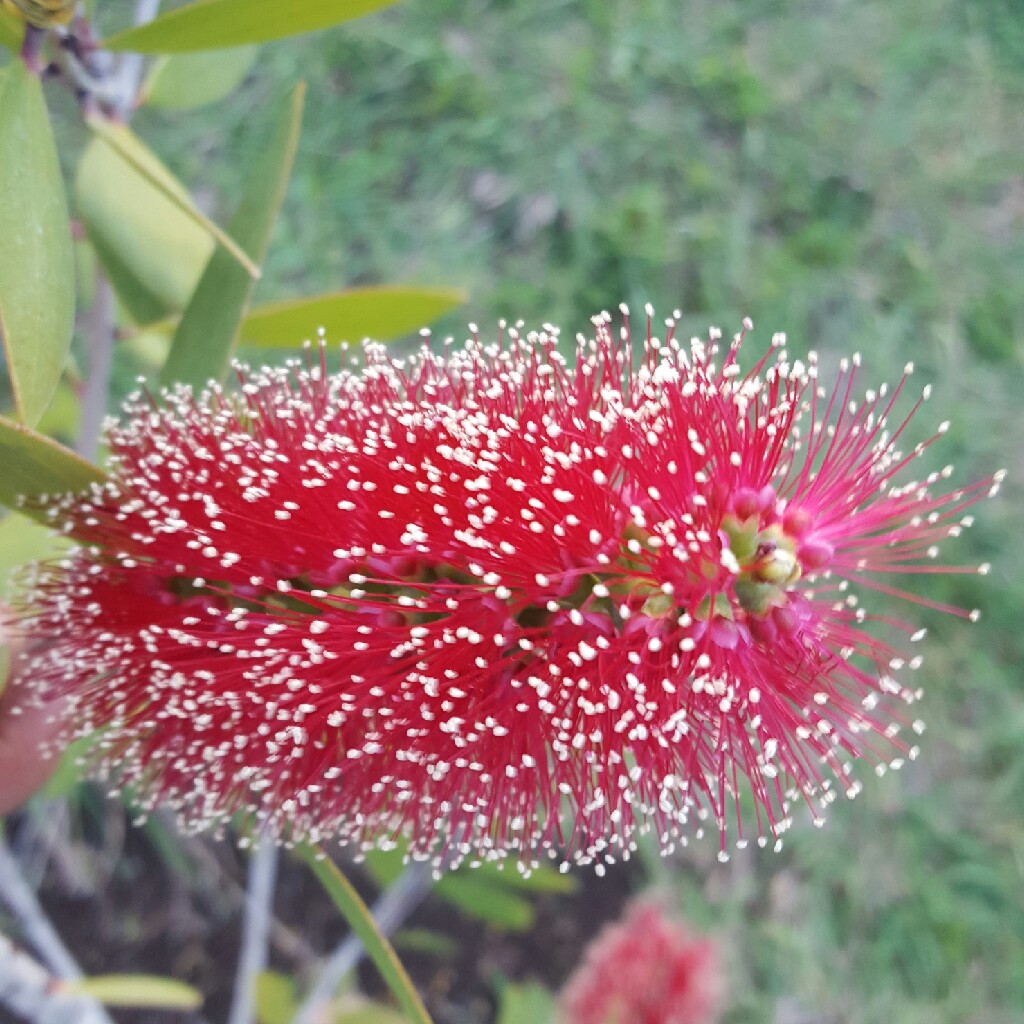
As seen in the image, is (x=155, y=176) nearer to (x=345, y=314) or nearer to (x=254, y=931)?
(x=345, y=314)

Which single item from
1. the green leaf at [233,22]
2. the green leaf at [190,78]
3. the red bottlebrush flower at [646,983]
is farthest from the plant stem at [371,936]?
the green leaf at [190,78]

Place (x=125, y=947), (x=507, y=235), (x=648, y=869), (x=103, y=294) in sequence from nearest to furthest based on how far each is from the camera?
(x=103, y=294) → (x=125, y=947) → (x=648, y=869) → (x=507, y=235)

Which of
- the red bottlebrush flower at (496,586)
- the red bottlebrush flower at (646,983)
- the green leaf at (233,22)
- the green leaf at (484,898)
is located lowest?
the red bottlebrush flower at (646,983)

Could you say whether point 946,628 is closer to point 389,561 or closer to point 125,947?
point 389,561

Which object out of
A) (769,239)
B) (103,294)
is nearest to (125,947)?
(103,294)

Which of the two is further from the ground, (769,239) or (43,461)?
(769,239)

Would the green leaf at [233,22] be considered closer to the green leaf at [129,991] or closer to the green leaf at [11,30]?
the green leaf at [11,30]
